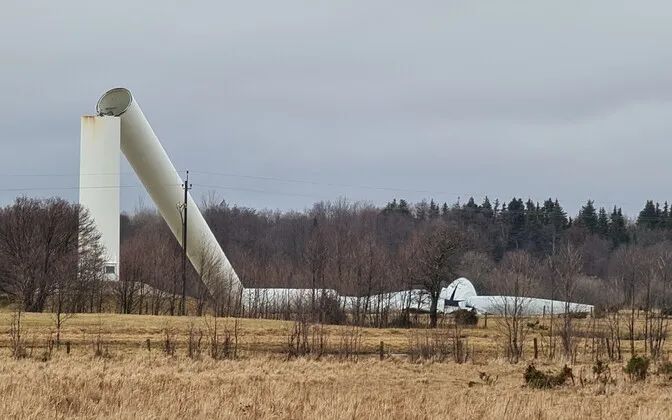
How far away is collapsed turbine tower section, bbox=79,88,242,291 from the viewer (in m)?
42.7

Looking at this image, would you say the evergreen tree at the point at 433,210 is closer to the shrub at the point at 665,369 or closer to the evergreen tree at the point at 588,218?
the evergreen tree at the point at 588,218

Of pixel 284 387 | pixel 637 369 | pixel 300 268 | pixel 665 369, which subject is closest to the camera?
pixel 284 387

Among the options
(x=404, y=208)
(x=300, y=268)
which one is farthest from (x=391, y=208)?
(x=300, y=268)

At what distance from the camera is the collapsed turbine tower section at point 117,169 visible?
4269 centimetres

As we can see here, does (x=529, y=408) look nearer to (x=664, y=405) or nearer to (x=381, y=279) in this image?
(x=664, y=405)

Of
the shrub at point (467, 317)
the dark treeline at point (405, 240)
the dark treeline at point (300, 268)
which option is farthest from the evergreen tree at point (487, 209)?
the shrub at point (467, 317)

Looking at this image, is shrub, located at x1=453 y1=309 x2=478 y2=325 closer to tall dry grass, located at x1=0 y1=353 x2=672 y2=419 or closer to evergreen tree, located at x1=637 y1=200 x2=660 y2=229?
tall dry grass, located at x1=0 y1=353 x2=672 y2=419

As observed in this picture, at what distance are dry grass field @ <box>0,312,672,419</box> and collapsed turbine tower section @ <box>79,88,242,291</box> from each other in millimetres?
14618

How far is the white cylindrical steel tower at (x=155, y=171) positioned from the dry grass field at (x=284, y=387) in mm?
14647

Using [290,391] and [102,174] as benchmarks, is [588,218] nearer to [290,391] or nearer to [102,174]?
[102,174]

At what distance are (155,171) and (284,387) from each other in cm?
2776

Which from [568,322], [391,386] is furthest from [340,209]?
[391,386]

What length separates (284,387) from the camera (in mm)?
16875

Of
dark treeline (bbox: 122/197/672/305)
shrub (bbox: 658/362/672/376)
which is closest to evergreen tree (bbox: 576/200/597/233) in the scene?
dark treeline (bbox: 122/197/672/305)
